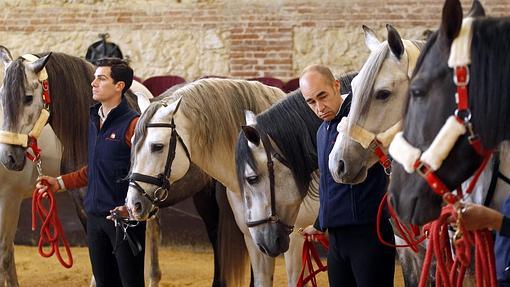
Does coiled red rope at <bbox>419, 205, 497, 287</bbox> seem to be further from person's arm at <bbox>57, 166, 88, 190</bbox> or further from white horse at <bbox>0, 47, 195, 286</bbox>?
white horse at <bbox>0, 47, 195, 286</bbox>

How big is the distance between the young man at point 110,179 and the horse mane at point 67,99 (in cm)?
84

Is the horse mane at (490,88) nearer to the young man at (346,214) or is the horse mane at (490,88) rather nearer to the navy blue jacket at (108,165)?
the young man at (346,214)

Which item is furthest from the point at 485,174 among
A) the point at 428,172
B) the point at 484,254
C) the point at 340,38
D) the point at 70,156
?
the point at 340,38

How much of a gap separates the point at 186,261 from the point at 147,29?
326cm

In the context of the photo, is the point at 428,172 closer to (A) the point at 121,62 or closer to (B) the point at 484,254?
(B) the point at 484,254

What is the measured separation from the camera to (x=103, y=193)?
16.6 feet

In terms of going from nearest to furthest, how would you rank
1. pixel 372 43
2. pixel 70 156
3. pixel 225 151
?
pixel 372 43 → pixel 225 151 → pixel 70 156

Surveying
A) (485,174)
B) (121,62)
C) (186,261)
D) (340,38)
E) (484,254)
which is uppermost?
(340,38)

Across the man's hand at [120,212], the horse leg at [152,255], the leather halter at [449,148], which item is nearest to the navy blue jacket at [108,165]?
the man's hand at [120,212]

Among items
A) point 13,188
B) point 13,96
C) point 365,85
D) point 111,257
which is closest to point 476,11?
point 365,85

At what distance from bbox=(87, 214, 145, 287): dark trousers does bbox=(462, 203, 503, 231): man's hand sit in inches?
98.0

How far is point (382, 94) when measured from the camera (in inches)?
Answer: 159

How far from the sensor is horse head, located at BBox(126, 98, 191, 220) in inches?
195

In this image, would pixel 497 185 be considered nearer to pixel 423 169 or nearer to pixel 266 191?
pixel 423 169
